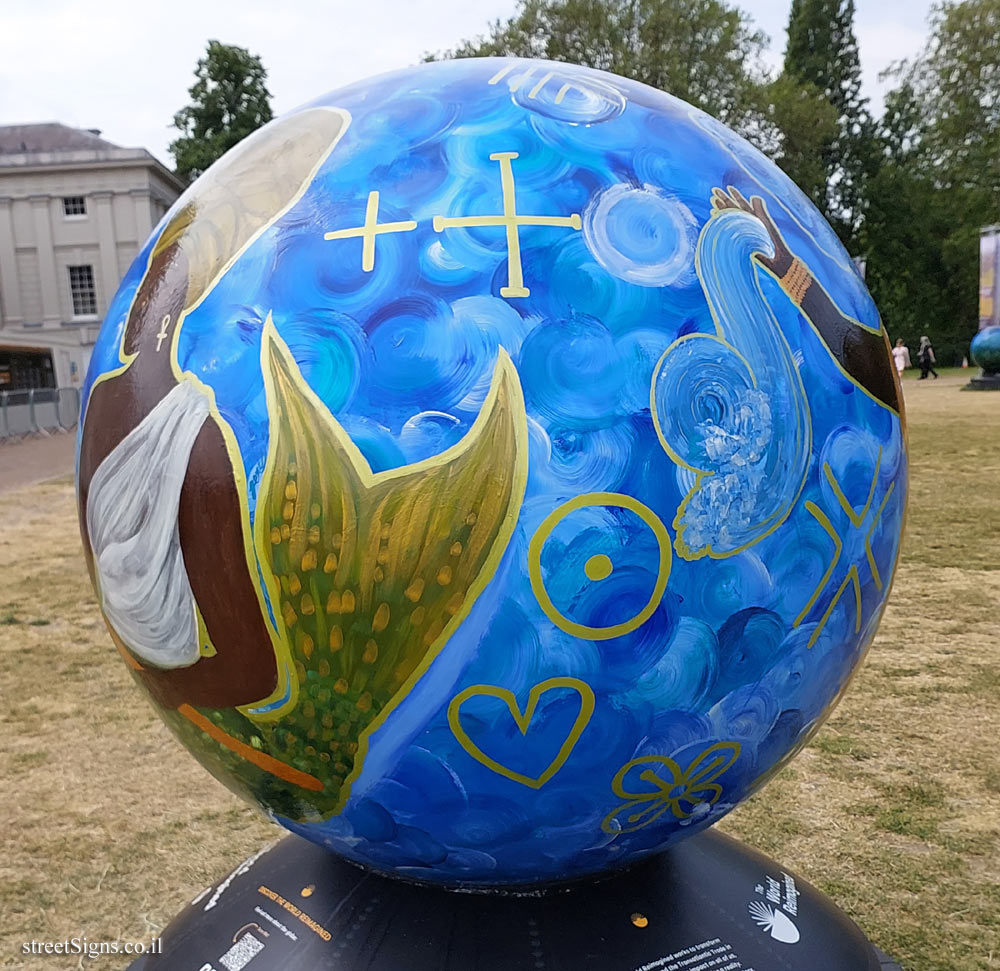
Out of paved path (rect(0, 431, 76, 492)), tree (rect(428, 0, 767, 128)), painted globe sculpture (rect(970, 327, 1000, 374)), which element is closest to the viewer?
paved path (rect(0, 431, 76, 492))

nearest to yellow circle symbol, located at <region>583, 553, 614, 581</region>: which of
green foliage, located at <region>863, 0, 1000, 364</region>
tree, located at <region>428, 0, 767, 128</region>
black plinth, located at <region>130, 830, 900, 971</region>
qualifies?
black plinth, located at <region>130, 830, 900, 971</region>

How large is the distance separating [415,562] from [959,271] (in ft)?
A: 126

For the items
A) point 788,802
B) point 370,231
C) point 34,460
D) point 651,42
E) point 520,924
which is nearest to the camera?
point 370,231

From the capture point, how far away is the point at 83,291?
36.8 metres

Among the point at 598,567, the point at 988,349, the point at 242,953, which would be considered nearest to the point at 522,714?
the point at 598,567

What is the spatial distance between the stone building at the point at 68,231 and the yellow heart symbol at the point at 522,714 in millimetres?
37482

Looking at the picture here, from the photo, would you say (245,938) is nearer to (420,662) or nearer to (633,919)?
(633,919)

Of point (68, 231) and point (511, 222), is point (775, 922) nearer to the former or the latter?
point (511, 222)

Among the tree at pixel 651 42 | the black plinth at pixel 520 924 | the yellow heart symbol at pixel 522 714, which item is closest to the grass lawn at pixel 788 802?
the black plinth at pixel 520 924

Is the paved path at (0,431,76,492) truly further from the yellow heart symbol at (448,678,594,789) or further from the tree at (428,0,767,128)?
the tree at (428,0,767,128)

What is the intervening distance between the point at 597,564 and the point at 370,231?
2.18ft

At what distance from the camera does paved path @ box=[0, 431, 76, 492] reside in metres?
12.7

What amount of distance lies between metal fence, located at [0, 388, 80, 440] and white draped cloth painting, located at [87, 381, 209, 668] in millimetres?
17365

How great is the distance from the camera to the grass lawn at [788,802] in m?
2.93
